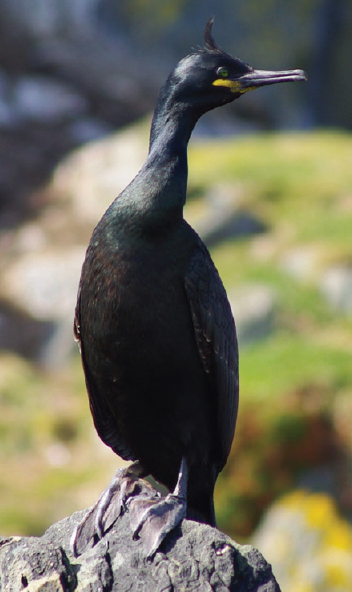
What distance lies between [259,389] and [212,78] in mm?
4958

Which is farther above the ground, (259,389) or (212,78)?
(259,389)

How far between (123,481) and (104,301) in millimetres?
865

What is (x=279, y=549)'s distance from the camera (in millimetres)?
8211

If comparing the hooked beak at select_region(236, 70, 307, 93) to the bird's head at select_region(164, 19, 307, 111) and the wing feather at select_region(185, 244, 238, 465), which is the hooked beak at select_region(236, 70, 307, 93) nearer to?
the bird's head at select_region(164, 19, 307, 111)

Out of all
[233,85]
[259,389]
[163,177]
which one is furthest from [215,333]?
[259,389]

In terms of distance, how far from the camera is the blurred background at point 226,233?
28.9ft

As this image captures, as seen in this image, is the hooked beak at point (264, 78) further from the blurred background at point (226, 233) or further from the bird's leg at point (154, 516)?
the blurred background at point (226, 233)

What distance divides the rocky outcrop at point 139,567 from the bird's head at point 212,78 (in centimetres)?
201

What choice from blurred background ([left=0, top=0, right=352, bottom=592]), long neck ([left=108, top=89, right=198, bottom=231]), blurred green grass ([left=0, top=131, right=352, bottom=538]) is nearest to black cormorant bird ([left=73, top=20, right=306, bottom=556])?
long neck ([left=108, top=89, right=198, bottom=231])

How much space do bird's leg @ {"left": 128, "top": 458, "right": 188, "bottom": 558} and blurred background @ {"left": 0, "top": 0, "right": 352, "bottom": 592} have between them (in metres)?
4.06

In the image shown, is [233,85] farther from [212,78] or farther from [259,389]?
[259,389]

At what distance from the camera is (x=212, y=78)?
4.70m

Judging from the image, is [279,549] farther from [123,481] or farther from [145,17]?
[145,17]

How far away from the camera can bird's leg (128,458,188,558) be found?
13.3 feet
